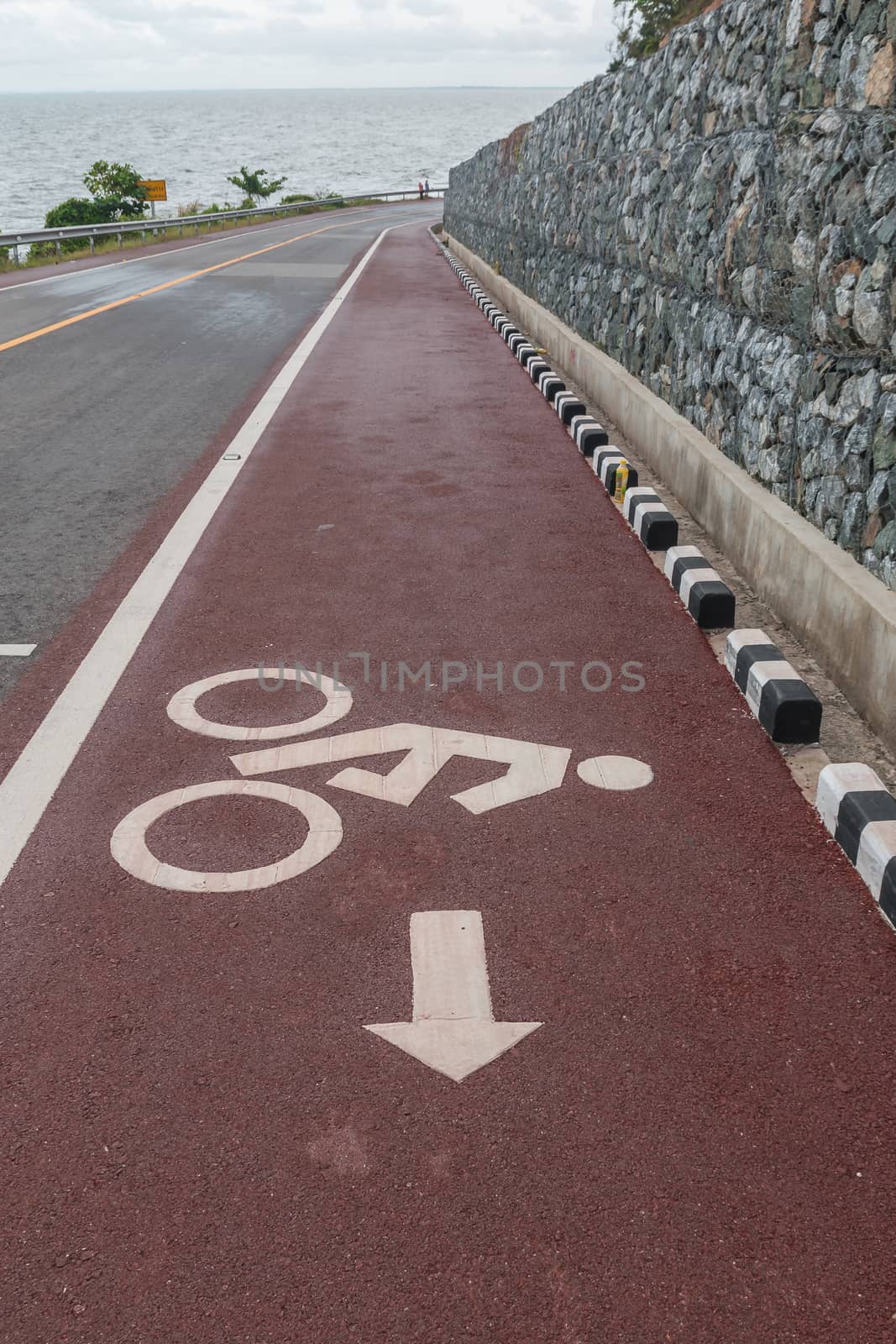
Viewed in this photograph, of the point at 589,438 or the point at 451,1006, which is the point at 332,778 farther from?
the point at 589,438

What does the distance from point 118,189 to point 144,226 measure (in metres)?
19.7

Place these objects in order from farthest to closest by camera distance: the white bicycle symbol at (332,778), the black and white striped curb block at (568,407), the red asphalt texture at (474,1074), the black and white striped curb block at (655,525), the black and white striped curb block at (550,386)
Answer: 1. the black and white striped curb block at (550,386)
2. the black and white striped curb block at (568,407)
3. the black and white striped curb block at (655,525)
4. the white bicycle symbol at (332,778)
5. the red asphalt texture at (474,1074)

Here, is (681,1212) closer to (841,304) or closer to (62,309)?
(841,304)

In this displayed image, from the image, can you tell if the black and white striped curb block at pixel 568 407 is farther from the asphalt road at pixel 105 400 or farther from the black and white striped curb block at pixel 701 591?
the black and white striped curb block at pixel 701 591

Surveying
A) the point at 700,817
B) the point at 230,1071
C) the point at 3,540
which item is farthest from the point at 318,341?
the point at 230,1071

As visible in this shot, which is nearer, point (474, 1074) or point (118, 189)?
point (474, 1074)

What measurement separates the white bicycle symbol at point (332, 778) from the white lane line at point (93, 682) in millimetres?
335

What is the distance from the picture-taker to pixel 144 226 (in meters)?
42.0

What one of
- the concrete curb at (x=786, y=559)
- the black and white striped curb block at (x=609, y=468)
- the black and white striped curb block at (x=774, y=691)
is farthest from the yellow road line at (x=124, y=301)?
the black and white striped curb block at (x=774, y=691)

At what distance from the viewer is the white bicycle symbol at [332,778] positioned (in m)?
3.67

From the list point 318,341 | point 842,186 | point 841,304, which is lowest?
point 318,341

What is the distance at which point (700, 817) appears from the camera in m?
4.01

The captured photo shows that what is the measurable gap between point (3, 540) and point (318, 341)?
1003 centimetres

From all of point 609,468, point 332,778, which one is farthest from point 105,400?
point 332,778
